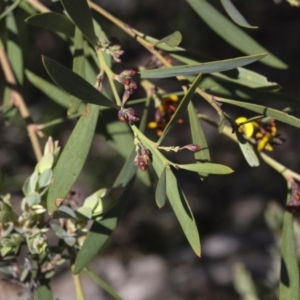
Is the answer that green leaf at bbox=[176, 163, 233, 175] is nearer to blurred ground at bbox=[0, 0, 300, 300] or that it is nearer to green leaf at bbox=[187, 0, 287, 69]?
green leaf at bbox=[187, 0, 287, 69]

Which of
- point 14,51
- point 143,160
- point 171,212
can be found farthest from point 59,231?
point 171,212

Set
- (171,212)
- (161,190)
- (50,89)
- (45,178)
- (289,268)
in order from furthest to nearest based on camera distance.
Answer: (171,212), (50,89), (289,268), (45,178), (161,190)

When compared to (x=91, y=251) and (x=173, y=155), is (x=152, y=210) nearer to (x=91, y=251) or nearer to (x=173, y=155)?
(x=173, y=155)

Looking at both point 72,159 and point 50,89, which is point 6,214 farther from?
point 50,89

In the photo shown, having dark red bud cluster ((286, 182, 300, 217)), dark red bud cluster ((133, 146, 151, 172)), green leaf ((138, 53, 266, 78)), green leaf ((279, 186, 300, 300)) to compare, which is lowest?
green leaf ((279, 186, 300, 300))

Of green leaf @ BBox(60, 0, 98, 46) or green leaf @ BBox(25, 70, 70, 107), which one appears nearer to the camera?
green leaf @ BBox(60, 0, 98, 46)

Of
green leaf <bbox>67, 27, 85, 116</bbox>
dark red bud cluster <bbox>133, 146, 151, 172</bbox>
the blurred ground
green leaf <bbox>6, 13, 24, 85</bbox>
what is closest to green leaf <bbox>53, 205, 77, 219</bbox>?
dark red bud cluster <bbox>133, 146, 151, 172</bbox>

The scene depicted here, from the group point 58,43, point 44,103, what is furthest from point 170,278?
point 58,43
